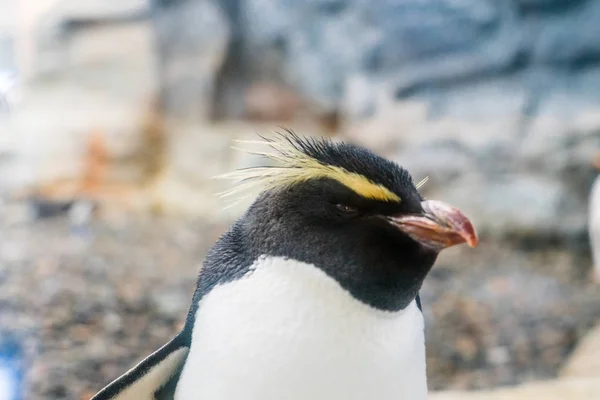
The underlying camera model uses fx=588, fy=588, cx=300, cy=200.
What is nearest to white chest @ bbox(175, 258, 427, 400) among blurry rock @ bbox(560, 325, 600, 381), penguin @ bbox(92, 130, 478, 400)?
penguin @ bbox(92, 130, 478, 400)

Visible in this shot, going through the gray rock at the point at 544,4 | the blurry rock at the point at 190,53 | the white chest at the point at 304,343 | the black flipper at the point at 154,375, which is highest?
the white chest at the point at 304,343

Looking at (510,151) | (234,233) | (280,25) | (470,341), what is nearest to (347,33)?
(280,25)

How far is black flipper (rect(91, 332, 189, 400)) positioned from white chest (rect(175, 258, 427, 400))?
10 cm

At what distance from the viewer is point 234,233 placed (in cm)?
72

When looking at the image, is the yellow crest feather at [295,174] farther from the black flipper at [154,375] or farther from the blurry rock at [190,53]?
the blurry rock at [190,53]

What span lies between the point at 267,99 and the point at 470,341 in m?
1.72

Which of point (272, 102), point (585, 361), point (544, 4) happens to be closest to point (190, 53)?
point (272, 102)

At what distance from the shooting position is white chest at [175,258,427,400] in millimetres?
612

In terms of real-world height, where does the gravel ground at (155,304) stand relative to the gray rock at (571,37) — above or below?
below

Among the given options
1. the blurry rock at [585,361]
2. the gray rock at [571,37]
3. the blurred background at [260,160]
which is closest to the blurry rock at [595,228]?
the blurred background at [260,160]

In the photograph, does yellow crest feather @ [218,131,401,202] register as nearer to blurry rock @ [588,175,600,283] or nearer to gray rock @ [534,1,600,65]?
blurry rock @ [588,175,600,283]

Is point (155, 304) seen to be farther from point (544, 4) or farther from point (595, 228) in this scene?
point (544, 4)

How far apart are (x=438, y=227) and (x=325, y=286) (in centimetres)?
14

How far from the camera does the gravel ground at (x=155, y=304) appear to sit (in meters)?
1.39
